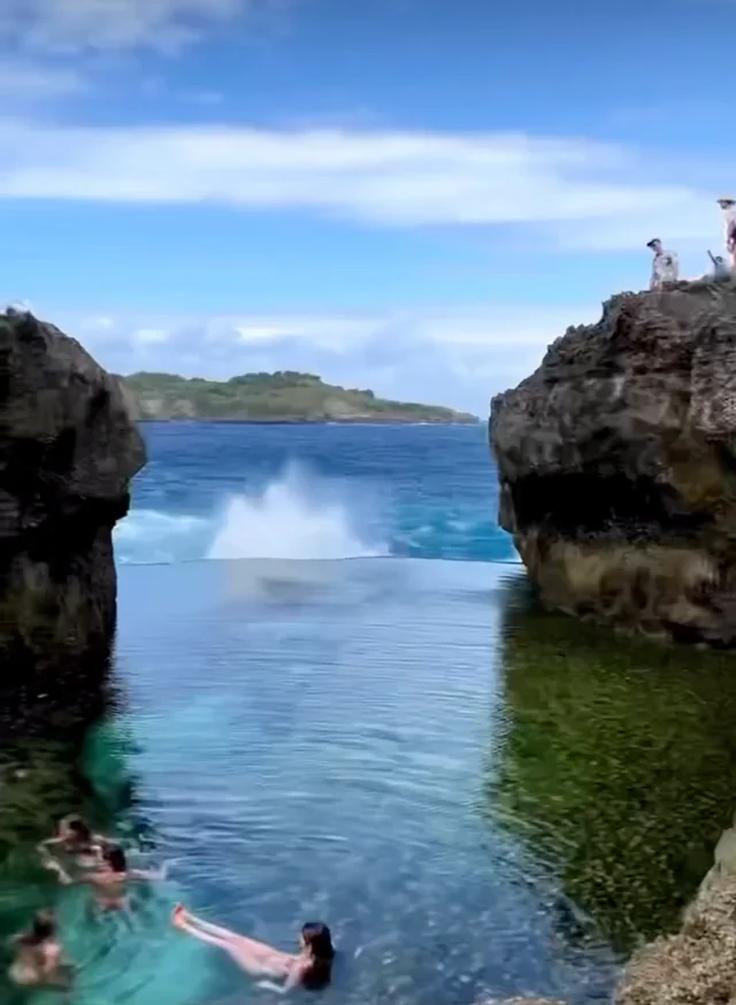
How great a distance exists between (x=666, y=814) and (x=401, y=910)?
4105mm

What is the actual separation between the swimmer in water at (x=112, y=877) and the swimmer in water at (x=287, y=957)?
132cm

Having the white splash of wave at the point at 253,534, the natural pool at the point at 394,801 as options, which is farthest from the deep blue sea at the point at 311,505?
the natural pool at the point at 394,801

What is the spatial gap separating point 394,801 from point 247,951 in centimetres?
463

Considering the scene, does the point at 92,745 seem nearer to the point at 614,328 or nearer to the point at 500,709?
the point at 500,709

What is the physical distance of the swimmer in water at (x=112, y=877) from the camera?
13.9m

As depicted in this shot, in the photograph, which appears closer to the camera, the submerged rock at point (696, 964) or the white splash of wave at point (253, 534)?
the submerged rock at point (696, 964)

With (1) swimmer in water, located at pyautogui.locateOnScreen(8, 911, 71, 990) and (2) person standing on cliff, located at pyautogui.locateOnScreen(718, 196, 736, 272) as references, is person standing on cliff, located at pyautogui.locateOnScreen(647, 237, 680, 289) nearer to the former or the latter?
(2) person standing on cliff, located at pyautogui.locateOnScreen(718, 196, 736, 272)

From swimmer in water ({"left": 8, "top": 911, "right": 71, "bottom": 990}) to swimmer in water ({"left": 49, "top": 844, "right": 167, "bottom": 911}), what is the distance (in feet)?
3.94

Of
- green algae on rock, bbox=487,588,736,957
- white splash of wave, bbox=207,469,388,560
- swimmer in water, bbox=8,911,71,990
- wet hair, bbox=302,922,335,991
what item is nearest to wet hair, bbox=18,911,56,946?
swimmer in water, bbox=8,911,71,990

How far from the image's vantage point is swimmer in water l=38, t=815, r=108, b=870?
47.9ft

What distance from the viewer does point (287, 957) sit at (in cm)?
1212

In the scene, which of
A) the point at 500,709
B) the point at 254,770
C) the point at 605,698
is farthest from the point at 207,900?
the point at 605,698

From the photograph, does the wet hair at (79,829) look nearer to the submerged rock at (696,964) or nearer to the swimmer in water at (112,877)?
the swimmer in water at (112,877)

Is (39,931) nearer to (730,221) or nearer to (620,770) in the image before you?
(620,770)
